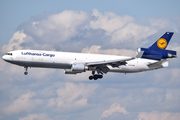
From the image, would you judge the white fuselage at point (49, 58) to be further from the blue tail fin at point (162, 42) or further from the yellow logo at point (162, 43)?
the yellow logo at point (162, 43)

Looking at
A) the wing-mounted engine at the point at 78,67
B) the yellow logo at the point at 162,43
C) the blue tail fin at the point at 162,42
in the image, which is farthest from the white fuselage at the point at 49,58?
the yellow logo at the point at 162,43

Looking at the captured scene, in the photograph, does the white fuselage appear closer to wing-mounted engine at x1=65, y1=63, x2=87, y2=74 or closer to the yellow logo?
wing-mounted engine at x1=65, y1=63, x2=87, y2=74

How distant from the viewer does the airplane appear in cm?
7975

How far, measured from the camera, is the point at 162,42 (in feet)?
303

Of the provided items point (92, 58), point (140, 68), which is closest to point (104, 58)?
point (92, 58)

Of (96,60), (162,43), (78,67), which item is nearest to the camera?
(78,67)

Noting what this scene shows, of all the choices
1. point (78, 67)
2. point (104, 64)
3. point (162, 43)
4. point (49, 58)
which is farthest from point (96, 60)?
point (162, 43)

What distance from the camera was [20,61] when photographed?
79.5 metres

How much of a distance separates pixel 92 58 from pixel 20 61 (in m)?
17.6

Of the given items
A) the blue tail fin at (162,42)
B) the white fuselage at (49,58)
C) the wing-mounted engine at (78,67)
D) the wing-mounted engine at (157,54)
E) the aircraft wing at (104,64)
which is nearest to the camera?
the white fuselage at (49,58)

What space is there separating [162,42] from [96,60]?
20266mm

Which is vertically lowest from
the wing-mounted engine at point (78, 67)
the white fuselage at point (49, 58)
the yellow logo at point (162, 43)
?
the wing-mounted engine at point (78, 67)

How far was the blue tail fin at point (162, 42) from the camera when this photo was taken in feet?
301

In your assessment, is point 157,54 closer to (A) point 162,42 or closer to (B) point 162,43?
(B) point 162,43
